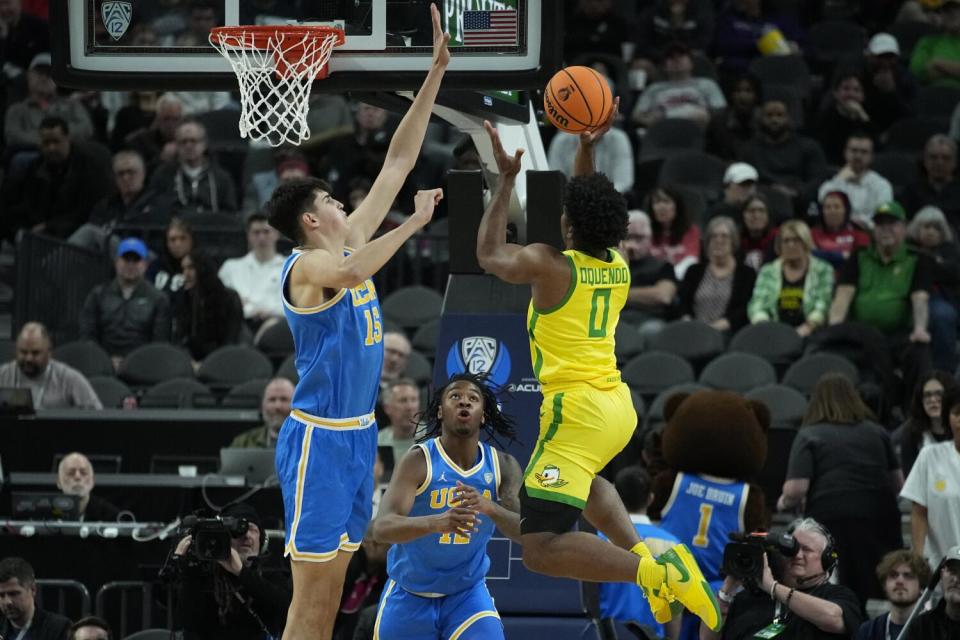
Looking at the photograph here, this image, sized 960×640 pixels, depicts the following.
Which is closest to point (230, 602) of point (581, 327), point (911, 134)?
point (581, 327)

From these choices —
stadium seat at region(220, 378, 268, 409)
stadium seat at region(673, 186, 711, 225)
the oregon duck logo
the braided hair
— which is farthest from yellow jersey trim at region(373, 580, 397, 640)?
stadium seat at region(673, 186, 711, 225)

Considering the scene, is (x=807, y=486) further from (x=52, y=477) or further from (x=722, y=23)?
(x=722, y=23)

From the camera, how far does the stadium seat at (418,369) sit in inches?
495

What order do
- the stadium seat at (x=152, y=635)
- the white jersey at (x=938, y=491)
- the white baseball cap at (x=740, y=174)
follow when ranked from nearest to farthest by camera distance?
1. the stadium seat at (x=152, y=635)
2. the white jersey at (x=938, y=491)
3. the white baseball cap at (x=740, y=174)

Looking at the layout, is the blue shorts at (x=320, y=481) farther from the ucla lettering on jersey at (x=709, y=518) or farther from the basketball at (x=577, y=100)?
the ucla lettering on jersey at (x=709, y=518)

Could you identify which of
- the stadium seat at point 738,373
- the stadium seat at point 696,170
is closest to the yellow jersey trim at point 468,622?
A: the stadium seat at point 738,373

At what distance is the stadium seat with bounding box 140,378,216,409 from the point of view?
42.2 ft

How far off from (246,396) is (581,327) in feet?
19.8

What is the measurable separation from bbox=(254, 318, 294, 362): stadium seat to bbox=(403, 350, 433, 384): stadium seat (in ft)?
4.84

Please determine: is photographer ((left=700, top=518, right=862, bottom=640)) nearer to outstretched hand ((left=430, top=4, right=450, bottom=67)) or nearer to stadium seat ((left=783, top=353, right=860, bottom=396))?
outstretched hand ((left=430, top=4, right=450, bottom=67))

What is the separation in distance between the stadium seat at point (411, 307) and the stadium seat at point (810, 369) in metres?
3.13

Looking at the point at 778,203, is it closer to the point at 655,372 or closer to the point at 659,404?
the point at 655,372

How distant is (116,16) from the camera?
7.41 meters

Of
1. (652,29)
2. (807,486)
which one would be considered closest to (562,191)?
(807,486)
